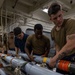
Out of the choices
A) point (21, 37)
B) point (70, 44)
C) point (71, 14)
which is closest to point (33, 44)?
point (21, 37)

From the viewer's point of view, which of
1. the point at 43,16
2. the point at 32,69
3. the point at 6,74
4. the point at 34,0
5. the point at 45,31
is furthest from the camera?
the point at 45,31

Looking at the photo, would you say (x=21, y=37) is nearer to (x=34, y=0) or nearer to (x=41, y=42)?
(x=41, y=42)

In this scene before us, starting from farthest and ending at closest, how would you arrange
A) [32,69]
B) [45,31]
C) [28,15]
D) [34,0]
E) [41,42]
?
[45,31] < [28,15] < [34,0] < [41,42] < [32,69]

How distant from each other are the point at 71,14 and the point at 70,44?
461 cm

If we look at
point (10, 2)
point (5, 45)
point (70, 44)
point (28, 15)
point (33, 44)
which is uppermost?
point (10, 2)

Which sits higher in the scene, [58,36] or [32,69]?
[58,36]

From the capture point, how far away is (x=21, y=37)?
9.46ft

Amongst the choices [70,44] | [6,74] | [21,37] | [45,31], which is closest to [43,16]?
[45,31]

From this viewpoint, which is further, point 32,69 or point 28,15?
point 28,15

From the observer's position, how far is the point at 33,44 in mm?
2645

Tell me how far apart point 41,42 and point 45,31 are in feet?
16.4

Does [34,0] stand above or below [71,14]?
above

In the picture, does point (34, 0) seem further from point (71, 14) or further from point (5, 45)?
point (5, 45)

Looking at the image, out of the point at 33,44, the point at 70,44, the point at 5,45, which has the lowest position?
the point at 5,45
